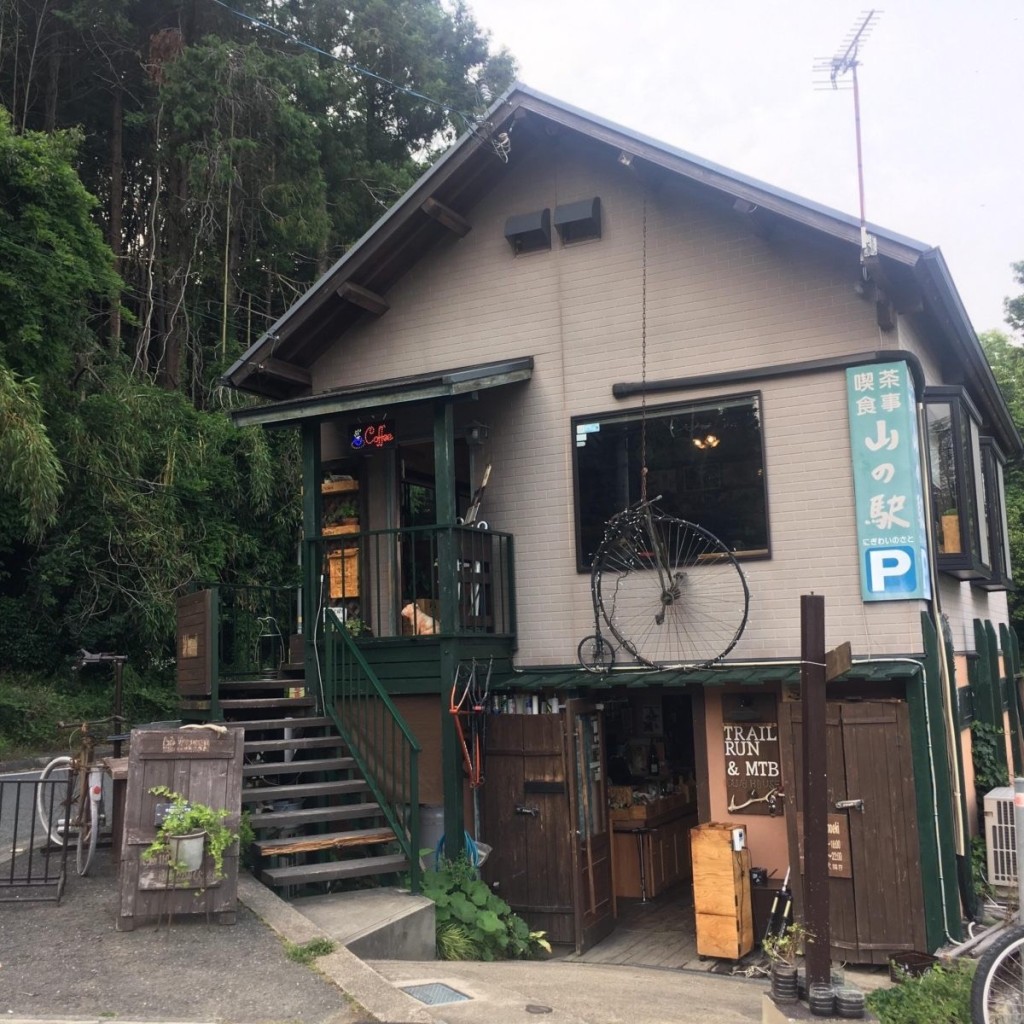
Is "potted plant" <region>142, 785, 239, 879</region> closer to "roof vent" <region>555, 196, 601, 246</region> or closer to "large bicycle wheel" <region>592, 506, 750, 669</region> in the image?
"large bicycle wheel" <region>592, 506, 750, 669</region>

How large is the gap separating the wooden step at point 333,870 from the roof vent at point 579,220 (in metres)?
6.04

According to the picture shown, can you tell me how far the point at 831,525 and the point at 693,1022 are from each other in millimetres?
4335

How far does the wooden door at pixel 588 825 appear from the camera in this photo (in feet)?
29.7

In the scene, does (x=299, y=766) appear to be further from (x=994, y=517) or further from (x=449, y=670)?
(x=994, y=517)

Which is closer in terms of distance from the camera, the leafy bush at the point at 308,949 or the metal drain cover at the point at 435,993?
the metal drain cover at the point at 435,993

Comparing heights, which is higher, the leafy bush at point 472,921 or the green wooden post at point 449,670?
the green wooden post at point 449,670

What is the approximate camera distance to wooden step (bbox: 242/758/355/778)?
8.56 meters

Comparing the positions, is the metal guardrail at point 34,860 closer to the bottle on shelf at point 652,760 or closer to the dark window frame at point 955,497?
the bottle on shelf at point 652,760

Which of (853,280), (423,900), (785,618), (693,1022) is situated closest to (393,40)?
(853,280)

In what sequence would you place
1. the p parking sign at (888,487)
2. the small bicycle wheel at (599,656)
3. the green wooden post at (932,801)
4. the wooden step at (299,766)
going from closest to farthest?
the green wooden post at (932,801)
the p parking sign at (888,487)
the wooden step at (299,766)
the small bicycle wheel at (599,656)

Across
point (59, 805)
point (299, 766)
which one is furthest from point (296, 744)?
point (59, 805)

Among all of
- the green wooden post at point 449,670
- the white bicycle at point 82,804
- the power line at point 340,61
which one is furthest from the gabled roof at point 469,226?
the white bicycle at point 82,804

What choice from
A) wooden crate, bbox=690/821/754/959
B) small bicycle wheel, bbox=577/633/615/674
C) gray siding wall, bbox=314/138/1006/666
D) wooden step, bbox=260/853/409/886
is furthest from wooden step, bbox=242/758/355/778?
wooden crate, bbox=690/821/754/959

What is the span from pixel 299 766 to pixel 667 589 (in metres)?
3.56
